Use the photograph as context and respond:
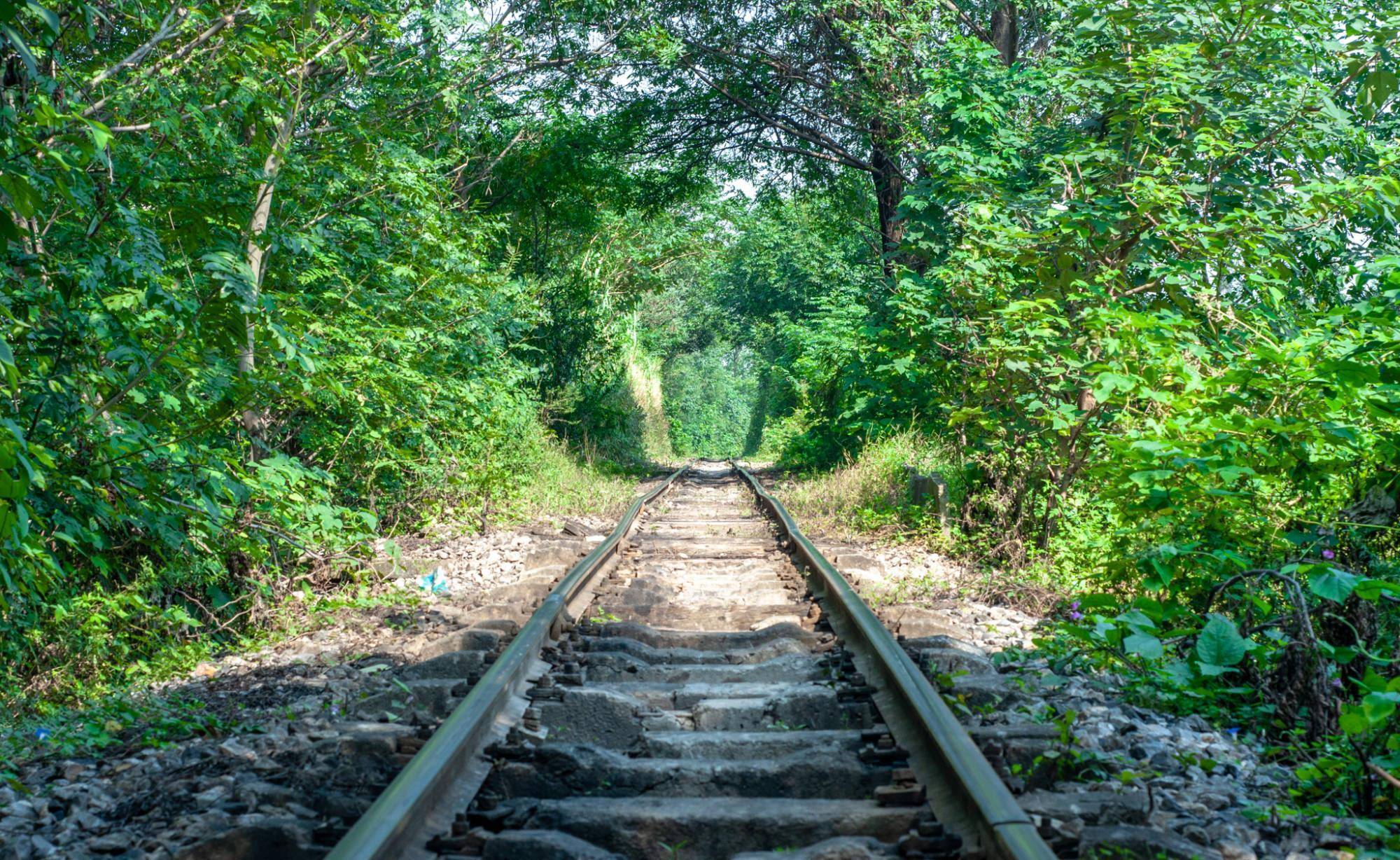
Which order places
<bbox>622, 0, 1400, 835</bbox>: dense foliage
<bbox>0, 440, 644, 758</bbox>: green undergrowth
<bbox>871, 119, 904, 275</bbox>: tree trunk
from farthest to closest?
<bbox>871, 119, 904, 275</bbox>: tree trunk → <bbox>0, 440, 644, 758</bbox>: green undergrowth → <bbox>622, 0, 1400, 835</bbox>: dense foliage

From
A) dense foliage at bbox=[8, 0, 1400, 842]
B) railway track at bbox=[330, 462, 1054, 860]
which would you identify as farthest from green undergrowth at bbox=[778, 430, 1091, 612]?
railway track at bbox=[330, 462, 1054, 860]

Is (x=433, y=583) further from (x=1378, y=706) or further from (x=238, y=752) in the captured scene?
(x=1378, y=706)

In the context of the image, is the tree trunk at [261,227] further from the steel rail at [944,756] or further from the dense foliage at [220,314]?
the steel rail at [944,756]

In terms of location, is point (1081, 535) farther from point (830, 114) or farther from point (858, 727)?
point (830, 114)

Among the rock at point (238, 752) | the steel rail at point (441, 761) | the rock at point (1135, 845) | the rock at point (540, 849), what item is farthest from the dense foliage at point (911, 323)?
the rock at point (540, 849)

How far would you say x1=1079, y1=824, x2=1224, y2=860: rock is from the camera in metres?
2.47

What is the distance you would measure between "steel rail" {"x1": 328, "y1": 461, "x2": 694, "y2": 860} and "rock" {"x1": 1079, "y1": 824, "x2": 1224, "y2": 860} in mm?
1700

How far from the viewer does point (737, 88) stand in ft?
53.0

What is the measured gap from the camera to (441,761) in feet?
9.46

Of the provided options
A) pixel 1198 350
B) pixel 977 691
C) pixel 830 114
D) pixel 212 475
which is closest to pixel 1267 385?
pixel 1198 350

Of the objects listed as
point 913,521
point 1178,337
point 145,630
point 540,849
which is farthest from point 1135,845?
Answer: point 913,521

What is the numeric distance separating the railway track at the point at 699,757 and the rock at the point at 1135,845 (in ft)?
0.71

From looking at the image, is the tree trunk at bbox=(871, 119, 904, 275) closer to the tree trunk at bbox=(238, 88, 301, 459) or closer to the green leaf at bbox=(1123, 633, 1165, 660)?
the tree trunk at bbox=(238, 88, 301, 459)

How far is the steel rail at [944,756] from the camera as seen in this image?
2398mm
